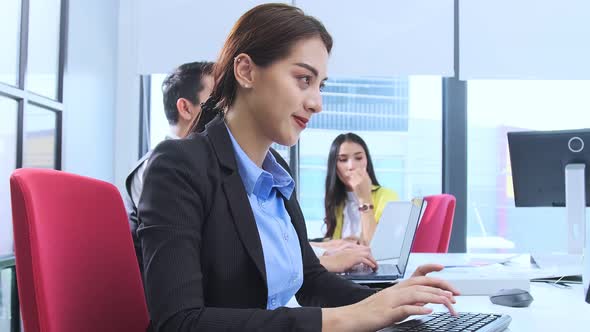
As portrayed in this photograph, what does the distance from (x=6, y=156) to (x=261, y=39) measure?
169cm

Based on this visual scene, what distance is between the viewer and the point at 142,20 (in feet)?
12.5

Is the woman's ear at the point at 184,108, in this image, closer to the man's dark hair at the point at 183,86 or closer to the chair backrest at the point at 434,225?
the man's dark hair at the point at 183,86

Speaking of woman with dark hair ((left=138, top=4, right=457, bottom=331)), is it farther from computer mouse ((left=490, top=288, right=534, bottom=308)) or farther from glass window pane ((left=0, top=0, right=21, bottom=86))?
glass window pane ((left=0, top=0, right=21, bottom=86))

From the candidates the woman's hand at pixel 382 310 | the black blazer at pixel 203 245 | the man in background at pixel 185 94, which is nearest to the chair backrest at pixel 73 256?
the black blazer at pixel 203 245

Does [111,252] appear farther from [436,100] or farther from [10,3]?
[436,100]

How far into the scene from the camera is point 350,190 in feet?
11.5

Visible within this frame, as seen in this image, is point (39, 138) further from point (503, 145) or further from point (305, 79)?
point (503, 145)

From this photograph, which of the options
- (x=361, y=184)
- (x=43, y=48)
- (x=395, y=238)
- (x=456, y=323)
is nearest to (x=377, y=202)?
(x=361, y=184)

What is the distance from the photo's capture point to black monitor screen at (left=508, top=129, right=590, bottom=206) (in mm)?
1979

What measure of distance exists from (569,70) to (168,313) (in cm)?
356

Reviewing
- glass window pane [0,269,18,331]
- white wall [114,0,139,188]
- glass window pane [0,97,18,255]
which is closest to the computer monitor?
glass window pane [0,97,18,255]

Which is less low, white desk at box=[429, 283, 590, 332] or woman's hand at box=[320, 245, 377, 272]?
woman's hand at box=[320, 245, 377, 272]

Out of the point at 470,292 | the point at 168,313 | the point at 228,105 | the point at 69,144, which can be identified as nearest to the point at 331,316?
the point at 168,313

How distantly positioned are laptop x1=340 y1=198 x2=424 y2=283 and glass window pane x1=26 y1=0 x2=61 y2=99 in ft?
5.60
